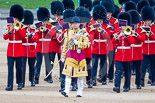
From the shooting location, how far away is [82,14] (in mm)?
14688

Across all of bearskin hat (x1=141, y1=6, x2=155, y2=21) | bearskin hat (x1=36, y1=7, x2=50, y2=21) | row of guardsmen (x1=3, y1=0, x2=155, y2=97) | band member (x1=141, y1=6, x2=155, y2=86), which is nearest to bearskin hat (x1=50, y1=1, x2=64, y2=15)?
row of guardsmen (x1=3, y1=0, x2=155, y2=97)

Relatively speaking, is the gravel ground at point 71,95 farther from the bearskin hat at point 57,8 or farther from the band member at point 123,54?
the bearskin hat at point 57,8

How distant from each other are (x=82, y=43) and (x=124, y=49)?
141cm

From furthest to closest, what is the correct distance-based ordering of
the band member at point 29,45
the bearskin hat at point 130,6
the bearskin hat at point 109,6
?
1. the bearskin hat at point 130,6
2. the bearskin hat at point 109,6
3. the band member at point 29,45

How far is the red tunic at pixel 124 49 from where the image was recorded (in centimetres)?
1385

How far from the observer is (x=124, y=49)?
45.9ft

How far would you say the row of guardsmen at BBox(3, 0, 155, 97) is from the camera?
1300 centimetres

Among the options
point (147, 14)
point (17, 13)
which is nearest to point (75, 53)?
point (17, 13)

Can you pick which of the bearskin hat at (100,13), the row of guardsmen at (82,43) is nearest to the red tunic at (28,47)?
the row of guardsmen at (82,43)

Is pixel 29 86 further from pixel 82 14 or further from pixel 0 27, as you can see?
pixel 0 27

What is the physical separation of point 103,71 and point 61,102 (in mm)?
3219

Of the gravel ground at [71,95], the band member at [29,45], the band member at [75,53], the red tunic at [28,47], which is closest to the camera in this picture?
the gravel ground at [71,95]

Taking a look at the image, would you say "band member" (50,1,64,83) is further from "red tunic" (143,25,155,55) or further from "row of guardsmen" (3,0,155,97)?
"red tunic" (143,25,155,55)

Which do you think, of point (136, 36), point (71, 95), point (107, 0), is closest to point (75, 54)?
point (71, 95)
